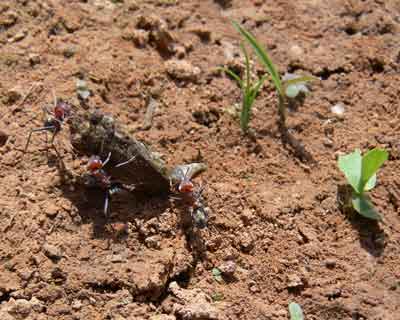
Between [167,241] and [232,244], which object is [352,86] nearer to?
[232,244]

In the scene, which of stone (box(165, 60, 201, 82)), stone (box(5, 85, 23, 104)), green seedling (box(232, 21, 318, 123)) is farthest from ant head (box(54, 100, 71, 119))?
green seedling (box(232, 21, 318, 123))

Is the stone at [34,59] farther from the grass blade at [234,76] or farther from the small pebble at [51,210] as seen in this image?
the grass blade at [234,76]

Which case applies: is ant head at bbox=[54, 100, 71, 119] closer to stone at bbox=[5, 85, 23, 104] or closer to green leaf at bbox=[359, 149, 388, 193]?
stone at bbox=[5, 85, 23, 104]

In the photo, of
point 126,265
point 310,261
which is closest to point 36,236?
point 126,265

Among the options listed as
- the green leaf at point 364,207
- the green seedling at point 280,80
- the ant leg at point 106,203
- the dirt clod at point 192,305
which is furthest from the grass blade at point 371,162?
the ant leg at point 106,203

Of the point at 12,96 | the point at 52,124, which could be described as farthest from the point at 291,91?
the point at 12,96

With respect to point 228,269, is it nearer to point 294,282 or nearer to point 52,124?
point 294,282
